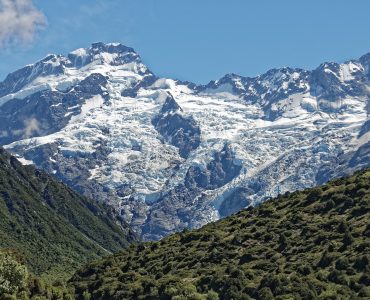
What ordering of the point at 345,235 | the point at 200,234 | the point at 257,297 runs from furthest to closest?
the point at 200,234, the point at 345,235, the point at 257,297

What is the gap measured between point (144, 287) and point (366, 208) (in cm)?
3450

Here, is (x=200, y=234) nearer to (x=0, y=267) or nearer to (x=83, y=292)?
(x=83, y=292)

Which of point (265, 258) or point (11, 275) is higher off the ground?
point (11, 275)

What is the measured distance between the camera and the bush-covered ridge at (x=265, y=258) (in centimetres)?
8431

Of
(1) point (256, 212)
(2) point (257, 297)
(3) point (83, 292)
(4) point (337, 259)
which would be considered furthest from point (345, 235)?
(3) point (83, 292)

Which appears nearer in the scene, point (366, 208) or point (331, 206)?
point (366, 208)

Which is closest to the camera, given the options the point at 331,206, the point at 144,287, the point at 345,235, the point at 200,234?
the point at 345,235

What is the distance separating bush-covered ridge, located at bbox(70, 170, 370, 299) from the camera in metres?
84.3

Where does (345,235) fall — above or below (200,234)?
below

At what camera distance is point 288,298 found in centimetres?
7919

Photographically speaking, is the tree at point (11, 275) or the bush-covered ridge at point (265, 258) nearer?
the bush-covered ridge at point (265, 258)

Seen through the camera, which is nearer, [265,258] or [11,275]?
[11,275]

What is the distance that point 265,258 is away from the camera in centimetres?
9938

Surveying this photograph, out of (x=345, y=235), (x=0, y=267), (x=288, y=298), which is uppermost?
(x=0, y=267)
